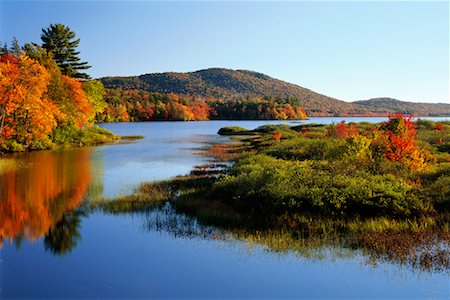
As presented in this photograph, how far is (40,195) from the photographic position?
22.9 metres

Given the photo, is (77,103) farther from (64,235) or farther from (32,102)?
(64,235)

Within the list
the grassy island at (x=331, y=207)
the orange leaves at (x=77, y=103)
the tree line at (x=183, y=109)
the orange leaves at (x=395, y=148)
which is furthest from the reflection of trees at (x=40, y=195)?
the tree line at (x=183, y=109)

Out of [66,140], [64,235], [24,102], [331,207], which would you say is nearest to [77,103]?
[66,140]

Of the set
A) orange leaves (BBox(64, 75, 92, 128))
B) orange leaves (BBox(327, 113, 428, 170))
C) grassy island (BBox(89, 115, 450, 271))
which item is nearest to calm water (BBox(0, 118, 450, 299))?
grassy island (BBox(89, 115, 450, 271))

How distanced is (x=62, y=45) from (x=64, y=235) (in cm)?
6015

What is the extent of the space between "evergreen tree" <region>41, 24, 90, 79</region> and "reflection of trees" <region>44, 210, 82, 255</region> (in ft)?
177

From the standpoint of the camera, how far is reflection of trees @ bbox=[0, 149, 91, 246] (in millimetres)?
16969

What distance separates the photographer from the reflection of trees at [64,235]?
47.7 ft

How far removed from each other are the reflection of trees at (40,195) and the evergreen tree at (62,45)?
33.0 m

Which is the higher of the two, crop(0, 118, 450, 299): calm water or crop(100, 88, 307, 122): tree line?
crop(100, 88, 307, 122): tree line

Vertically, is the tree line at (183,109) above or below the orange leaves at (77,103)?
above

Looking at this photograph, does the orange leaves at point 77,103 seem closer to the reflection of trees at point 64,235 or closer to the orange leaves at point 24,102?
the orange leaves at point 24,102

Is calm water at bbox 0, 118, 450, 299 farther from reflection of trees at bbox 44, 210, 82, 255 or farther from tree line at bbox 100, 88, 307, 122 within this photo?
tree line at bbox 100, 88, 307, 122

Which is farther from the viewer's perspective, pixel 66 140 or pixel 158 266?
pixel 66 140
